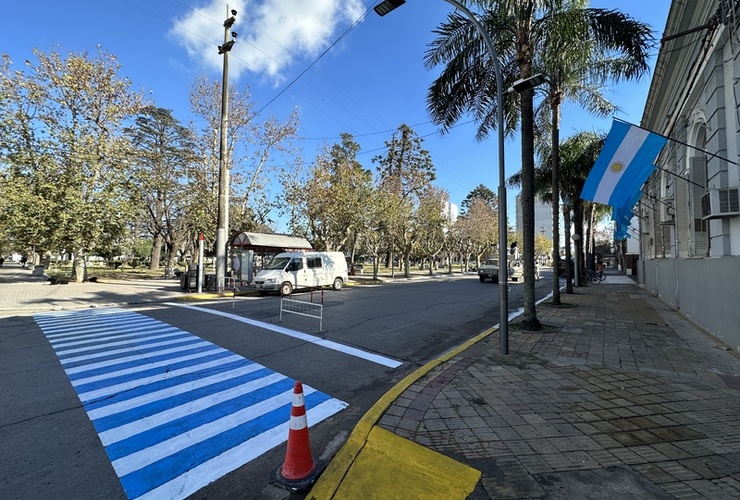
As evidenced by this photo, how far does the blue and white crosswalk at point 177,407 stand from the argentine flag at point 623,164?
7.10 metres

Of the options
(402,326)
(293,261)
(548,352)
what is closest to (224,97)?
(293,261)

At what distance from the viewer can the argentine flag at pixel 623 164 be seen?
276 inches

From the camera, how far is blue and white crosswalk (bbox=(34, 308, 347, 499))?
3.04 metres

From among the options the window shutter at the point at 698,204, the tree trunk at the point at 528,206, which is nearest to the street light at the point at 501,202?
the tree trunk at the point at 528,206

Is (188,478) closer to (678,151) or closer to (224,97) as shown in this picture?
(678,151)

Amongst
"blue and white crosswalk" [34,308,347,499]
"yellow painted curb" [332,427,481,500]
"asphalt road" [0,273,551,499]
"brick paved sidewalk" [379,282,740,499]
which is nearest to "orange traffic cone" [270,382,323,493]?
"asphalt road" [0,273,551,499]

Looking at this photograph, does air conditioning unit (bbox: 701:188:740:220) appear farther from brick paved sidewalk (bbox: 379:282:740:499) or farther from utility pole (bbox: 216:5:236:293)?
utility pole (bbox: 216:5:236:293)

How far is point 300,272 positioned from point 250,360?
1280cm

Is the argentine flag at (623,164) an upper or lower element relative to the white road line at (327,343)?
upper

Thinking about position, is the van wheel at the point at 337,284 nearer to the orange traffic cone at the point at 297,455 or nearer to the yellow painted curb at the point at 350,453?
the yellow painted curb at the point at 350,453

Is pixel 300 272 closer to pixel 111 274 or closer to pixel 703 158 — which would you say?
pixel 703 158

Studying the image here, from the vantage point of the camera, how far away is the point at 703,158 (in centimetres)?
895

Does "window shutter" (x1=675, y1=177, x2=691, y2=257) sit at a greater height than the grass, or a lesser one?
greater

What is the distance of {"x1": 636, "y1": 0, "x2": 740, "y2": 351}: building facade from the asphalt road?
4.87 metres
